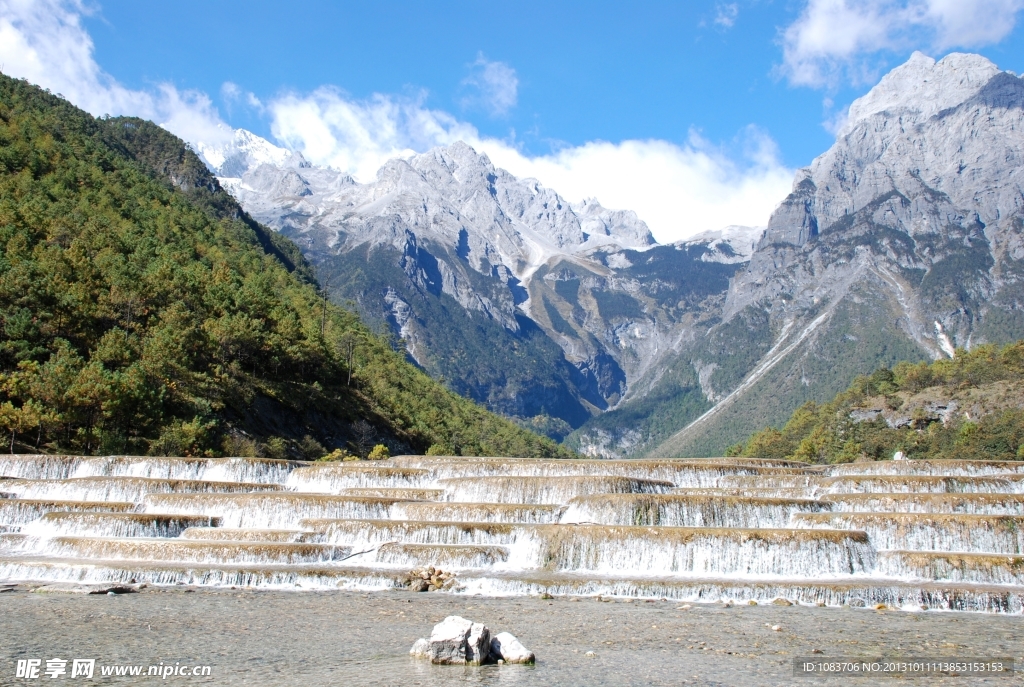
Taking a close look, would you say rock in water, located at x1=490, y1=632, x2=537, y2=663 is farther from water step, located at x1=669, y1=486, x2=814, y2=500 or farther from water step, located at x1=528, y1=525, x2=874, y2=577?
water step, located at x1=669, y1=486, x2=814, y2=500

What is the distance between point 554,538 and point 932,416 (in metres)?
154

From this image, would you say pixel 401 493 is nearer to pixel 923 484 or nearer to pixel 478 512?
pixel 478 512

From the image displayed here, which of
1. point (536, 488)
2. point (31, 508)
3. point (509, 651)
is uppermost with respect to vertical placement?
point (536, 488)

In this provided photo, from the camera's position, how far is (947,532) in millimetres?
36250

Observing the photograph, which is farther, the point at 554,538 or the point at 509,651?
the point at 554,538

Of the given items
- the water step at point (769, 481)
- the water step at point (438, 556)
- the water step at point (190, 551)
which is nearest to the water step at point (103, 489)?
the water step at point (190, 551)

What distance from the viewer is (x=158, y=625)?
77.2ft

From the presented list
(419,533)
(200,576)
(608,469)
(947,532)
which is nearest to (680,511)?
(947,532)

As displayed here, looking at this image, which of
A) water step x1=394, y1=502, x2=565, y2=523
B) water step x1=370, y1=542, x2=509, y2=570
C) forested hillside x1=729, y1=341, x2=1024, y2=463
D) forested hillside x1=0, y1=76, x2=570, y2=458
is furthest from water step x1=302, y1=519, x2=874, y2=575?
forested hillside x1=729, y1=341, x2=1024, y2=463

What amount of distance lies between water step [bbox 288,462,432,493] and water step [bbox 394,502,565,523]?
36.5ft

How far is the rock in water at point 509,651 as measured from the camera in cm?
1980

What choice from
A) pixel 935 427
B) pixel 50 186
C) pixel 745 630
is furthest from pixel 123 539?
pixel 935 427

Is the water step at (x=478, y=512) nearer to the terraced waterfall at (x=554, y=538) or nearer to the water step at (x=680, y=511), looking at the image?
the terraced waterfall at (x=554, y=538)

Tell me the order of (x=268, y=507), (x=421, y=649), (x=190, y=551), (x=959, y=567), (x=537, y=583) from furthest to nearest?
(x=268, y=507) < (x=190, y=551) < (x=959, y=567) < (x=537, y=583) < (x=421, y=649)
